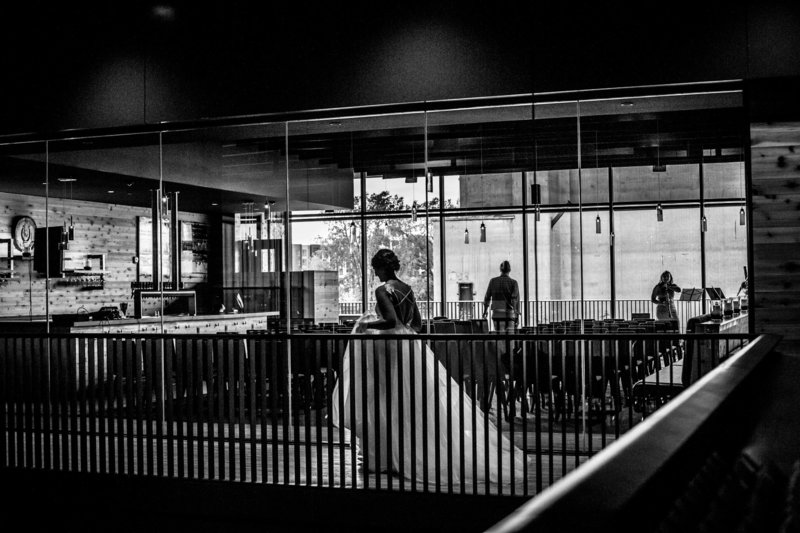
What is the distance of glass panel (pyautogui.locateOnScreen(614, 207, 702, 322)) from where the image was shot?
9820mm

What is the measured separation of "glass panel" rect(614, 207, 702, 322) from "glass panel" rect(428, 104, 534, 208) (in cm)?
157

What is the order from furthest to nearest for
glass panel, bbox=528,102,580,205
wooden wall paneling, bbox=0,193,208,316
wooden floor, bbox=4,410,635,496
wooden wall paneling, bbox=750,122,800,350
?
wooden wall paneling, bbox=0,193,208,316 → glass panel, bbox=528,102,580,205 → wooden wall paneling, bbox=750,122,800,350 → wooden floor, bbox=4,410,635,496

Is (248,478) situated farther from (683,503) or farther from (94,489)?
(683,503)

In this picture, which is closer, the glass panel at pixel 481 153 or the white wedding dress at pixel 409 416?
the white wedding dress at pixel 409 416

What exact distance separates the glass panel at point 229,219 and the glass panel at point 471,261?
180cm

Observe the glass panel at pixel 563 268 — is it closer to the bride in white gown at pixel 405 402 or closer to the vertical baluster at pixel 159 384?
the bride in white gown at pixel 405 402

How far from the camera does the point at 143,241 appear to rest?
14383mm

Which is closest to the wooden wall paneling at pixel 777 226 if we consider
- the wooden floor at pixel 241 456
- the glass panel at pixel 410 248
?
the wooden floor at pixel 241 456

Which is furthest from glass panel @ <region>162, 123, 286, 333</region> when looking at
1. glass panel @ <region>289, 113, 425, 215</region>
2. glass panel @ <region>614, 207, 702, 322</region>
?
glass panel @ <region>614, 207, 702, 322</region>

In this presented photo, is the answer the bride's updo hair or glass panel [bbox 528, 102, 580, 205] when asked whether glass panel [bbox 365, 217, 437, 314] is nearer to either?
glass panel [bbox 528, 102, 580, 205]

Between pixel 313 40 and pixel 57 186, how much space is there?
20.3 feet

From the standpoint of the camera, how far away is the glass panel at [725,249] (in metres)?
8.25

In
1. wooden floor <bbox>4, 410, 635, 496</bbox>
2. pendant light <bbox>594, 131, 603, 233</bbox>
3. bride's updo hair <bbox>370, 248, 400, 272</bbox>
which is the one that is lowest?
wooden floor <bbox>4, 410, 635, 496</bbox>

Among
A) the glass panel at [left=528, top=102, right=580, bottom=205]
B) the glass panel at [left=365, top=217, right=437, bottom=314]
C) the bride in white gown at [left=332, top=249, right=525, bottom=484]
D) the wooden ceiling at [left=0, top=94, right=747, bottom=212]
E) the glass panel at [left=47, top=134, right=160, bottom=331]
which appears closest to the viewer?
the bride in white gown at [left=332, top=249, right=525, bottom=484]
